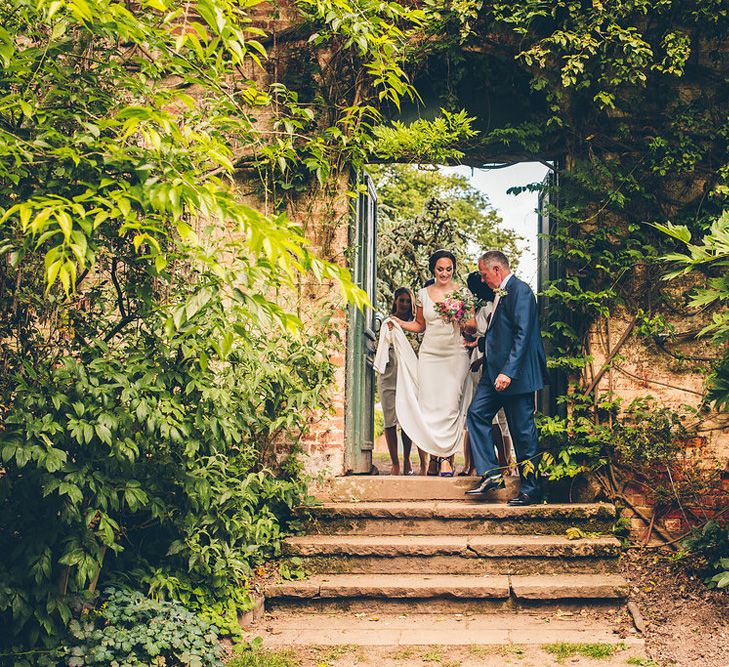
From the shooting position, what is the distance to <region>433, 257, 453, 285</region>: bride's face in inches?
316

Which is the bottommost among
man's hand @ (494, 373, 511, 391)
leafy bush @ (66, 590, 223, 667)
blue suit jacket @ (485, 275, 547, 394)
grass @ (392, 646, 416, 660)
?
grass @ (392, 646, 416, 660)

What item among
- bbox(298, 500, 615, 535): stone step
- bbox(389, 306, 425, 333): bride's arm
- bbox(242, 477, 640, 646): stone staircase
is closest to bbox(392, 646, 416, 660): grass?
bbox(242, 477, 640, 646): stone staircase

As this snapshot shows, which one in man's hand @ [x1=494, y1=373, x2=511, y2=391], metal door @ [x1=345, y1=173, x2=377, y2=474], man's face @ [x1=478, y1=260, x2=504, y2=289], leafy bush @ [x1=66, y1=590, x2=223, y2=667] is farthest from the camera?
metal door @ [x1=345, y1=173, x2=377, y2=474]

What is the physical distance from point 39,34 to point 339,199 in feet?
10.4

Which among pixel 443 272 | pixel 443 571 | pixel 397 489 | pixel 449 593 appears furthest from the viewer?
pixel 443 272

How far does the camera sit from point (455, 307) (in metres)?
7.88

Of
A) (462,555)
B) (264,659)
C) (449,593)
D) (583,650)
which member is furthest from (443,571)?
(264,659)

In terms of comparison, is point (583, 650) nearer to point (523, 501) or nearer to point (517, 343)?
point (523, 501)

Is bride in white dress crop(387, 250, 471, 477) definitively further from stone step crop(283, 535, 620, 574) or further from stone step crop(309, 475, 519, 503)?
stone step crop(283, 535, 620, 574)

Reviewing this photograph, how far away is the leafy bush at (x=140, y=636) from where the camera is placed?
4500mm

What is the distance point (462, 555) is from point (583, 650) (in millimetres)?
1378

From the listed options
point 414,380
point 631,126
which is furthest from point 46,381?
point 631,126

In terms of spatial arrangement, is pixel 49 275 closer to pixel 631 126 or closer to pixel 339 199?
pixel 339 199

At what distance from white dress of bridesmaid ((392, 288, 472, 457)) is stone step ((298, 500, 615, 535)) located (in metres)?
1.21
